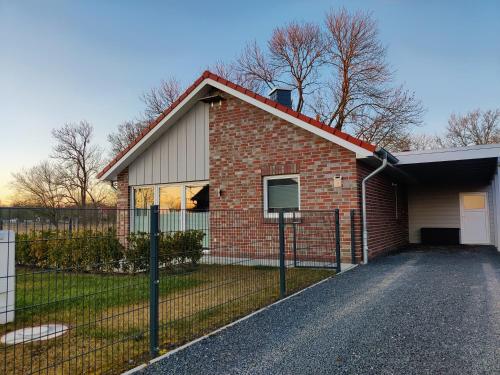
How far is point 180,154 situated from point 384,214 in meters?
6.50

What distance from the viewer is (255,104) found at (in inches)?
406

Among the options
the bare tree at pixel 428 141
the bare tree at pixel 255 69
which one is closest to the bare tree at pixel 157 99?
the bare tree at pixel 255 69

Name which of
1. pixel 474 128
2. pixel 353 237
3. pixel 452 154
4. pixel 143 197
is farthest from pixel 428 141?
pixel 143 197

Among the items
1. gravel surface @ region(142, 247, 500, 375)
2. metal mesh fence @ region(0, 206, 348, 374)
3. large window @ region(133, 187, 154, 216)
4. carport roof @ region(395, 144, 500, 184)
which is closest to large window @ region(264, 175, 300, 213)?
carport roof @ region(395, 144, 500, 184)

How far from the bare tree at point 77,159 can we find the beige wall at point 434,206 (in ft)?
75.4

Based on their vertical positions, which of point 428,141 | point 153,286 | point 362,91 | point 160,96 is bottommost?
point 153,286

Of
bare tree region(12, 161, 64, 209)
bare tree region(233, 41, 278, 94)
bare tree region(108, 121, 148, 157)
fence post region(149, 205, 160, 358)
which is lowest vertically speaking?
fence post region(149, 205, 160, 358)

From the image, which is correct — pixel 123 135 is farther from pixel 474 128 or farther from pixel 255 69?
pixel 474 128

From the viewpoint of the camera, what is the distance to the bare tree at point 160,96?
29.6m

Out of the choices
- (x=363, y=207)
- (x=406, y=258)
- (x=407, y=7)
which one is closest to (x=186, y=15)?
(x=407, y=7)

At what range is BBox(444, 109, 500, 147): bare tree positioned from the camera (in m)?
28.1

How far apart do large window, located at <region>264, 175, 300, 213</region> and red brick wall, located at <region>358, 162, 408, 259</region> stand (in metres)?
1.70

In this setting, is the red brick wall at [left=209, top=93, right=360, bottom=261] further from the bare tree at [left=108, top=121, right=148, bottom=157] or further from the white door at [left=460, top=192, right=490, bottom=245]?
the bare tree at [left=108, top=121, right=148, bottom=157]

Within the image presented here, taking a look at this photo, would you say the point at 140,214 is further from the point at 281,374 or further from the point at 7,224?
the point at 281,374
